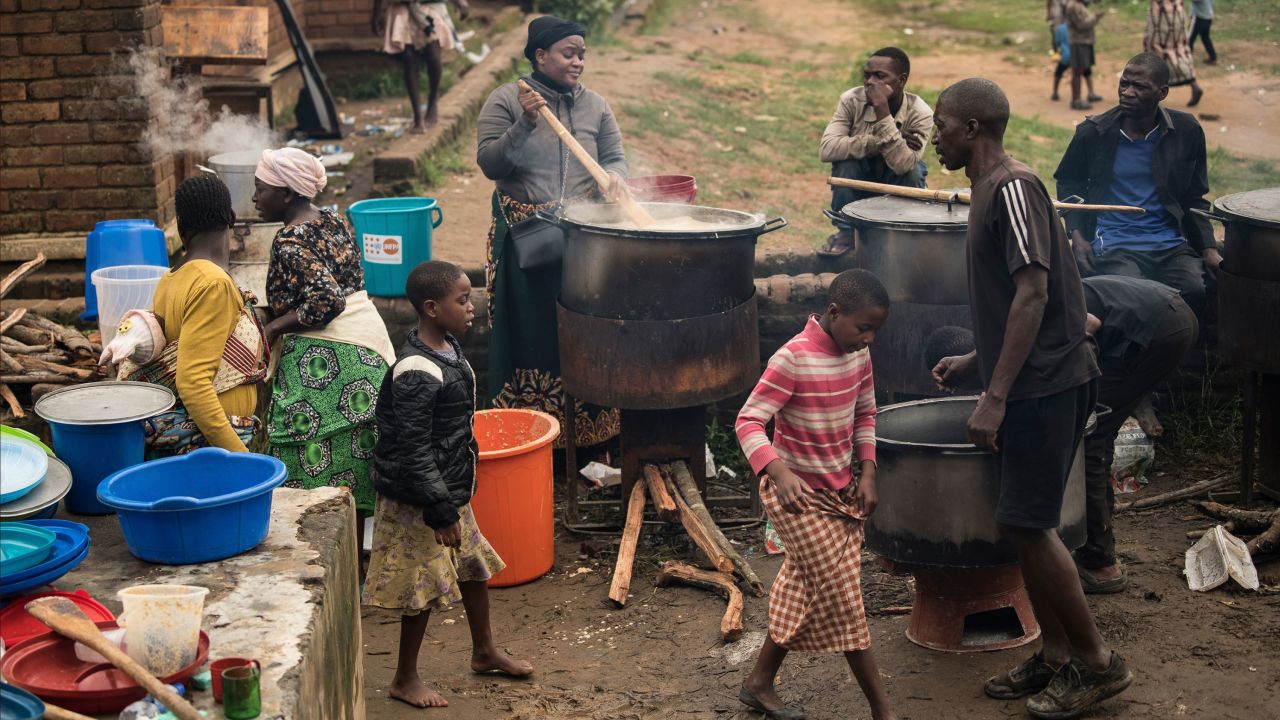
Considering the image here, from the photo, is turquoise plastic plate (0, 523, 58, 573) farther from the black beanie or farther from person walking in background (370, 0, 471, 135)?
person walking in background (370, 0, 471, 135)

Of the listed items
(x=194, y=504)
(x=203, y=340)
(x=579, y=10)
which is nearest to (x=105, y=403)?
(x=203, y=340)

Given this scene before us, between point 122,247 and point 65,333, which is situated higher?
point 122,247

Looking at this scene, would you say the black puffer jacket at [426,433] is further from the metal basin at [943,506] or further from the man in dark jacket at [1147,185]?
the man in dark jacket at [1147,185]

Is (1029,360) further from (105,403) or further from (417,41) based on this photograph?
(417,41)

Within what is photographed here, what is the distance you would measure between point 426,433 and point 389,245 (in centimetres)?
286

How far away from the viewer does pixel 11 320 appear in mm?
6211

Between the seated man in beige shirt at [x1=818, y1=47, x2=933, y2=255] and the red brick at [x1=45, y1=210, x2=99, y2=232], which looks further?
the red brick at [x1=45, y1=210, x2=99, y2=232]

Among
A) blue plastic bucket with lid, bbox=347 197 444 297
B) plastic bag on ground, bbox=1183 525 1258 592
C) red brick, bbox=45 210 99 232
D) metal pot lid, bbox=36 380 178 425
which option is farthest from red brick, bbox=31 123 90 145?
plastic bag on ground, bbox=1183 525 1258 592

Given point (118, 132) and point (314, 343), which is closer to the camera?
point (314, 343)

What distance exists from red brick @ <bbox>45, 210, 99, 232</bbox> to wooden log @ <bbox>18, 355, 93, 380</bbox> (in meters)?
1.55

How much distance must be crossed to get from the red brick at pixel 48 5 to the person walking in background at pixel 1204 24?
13486 millimetres

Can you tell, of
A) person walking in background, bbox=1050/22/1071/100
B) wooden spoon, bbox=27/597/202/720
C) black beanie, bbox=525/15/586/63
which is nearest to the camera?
wooden spoon, bbox=27/597/202/720

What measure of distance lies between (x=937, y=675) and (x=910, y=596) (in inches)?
26.7

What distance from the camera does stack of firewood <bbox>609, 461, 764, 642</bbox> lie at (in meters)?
5.08
